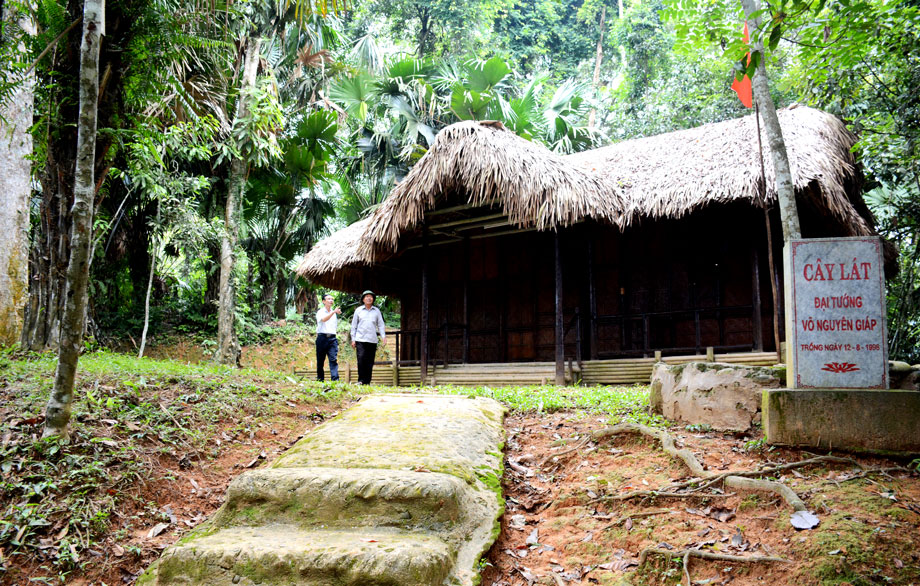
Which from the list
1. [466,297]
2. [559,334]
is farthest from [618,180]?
[466,297]

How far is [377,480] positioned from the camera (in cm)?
348

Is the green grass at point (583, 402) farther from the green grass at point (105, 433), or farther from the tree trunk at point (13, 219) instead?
the tree trunk at point (13, 219)

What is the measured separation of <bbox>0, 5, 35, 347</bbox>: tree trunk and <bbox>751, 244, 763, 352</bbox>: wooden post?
946 centimetres

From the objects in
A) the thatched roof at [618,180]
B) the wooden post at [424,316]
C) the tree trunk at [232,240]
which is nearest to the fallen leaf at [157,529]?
the thatched roof at [618,180]

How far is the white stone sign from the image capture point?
12.7ft

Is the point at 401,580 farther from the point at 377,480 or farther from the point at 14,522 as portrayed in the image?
the point at 14,522

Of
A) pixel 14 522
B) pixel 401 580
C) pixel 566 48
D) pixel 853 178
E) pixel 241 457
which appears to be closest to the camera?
pixel 401 580

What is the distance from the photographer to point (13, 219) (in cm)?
663

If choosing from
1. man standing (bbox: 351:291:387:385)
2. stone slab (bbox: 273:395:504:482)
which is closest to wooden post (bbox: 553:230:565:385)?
man standing (bbox: 351:291:387:385)

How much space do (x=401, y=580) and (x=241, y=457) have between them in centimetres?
225

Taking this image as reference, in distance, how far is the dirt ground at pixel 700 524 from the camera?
2740 mm

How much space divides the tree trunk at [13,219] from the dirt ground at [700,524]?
5805 millimetres

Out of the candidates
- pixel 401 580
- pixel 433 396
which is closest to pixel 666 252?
pixel 433 396

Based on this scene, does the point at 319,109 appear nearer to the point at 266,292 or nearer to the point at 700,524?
the point at 266,292
